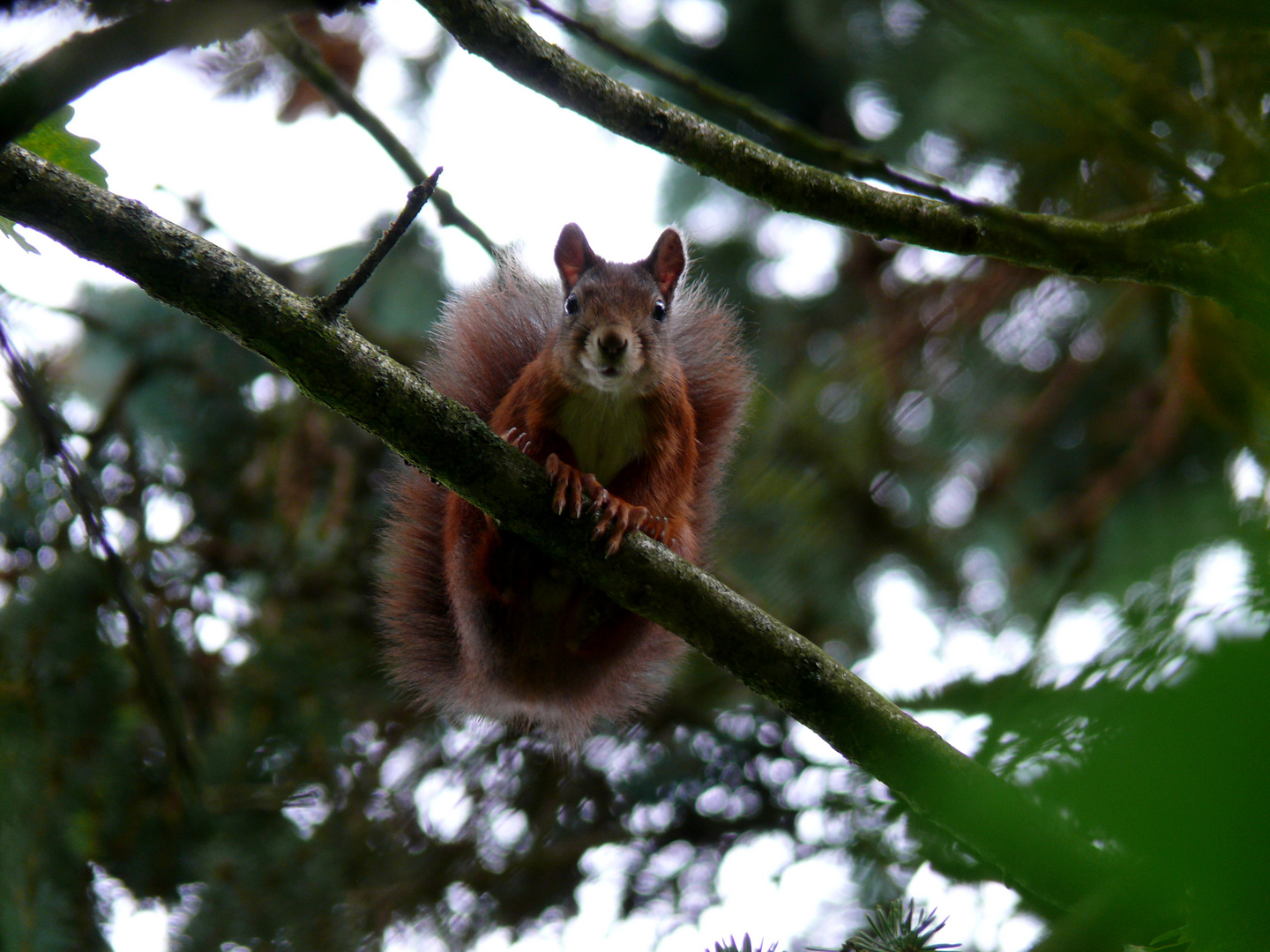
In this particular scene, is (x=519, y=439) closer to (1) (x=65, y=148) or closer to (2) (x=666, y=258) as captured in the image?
(2) (x=666, y=258)

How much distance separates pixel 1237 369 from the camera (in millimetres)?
2082

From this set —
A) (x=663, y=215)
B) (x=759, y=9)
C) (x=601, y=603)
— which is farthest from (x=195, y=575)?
(x=759, y=9)

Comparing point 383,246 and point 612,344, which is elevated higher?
point 612,344

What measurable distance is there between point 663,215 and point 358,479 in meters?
1.61

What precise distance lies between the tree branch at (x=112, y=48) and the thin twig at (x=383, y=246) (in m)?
0.48

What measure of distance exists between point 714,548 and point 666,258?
0.80 m

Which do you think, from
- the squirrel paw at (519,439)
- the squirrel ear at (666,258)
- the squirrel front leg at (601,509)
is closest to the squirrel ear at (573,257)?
the squirrel ear at (666,258)

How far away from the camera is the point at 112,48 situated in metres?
0.77

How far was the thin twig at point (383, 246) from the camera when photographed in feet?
4.17

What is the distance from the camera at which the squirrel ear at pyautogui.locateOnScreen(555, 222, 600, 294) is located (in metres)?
2.51

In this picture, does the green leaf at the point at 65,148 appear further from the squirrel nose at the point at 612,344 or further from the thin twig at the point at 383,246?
the squirrel nose at the point at 612,344

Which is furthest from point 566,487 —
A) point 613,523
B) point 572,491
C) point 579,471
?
point 579,471

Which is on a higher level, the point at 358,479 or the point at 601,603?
the point at 358,479

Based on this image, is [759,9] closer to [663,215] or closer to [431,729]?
[663,215]
